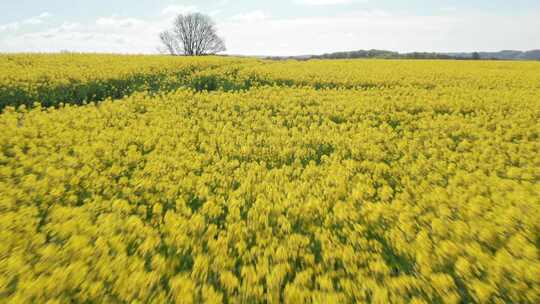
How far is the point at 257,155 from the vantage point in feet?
19.8

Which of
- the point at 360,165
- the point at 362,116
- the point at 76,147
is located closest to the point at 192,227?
the point at 360,165

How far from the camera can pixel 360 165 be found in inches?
221

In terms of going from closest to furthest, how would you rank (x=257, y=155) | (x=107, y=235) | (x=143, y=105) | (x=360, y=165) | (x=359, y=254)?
1. (x=359, y=254)
2. (x=107, y=235)
3. (x=360, y=165)
4. (x=257, y=155)
5. (x=143, y=105)

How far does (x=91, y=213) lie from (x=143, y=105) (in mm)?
7259

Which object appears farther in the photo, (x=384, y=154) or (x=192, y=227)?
(x=384, y=154)

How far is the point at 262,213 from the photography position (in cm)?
342

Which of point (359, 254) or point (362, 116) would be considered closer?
point (359, 254)

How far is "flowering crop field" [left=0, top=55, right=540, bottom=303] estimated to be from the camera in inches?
92.7

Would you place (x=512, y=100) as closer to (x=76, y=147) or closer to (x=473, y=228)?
(x=473, y=228)

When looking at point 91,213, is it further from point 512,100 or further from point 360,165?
point 512,100

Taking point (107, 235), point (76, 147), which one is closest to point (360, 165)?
point (107, 235)

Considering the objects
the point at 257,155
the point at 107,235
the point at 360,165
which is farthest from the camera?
the point at 257,155

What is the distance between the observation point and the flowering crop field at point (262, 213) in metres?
2.36

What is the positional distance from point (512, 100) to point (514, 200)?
9607 millimetres
